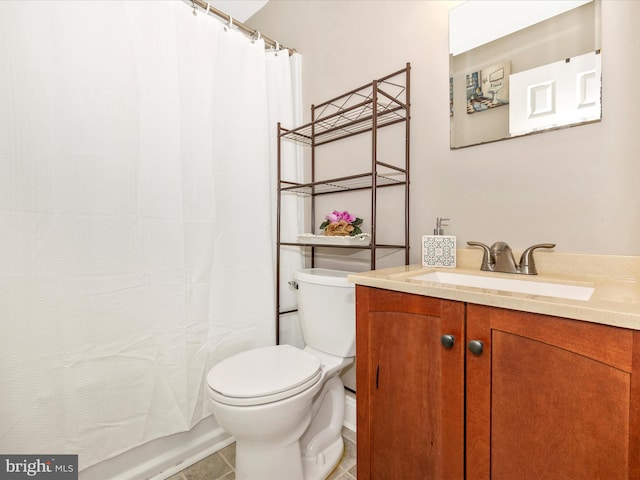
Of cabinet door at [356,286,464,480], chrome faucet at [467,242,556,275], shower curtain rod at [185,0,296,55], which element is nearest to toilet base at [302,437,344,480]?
cabinet door at [356,286,464,480]

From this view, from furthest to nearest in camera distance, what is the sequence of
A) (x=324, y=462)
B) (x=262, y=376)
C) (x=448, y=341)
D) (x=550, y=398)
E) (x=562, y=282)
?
(x=324, y=462) < (x=262, y=376) < (x=562, y=282) < (x=448, y=341) < (x=550, y=398)

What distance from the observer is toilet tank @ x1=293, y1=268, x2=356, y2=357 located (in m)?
1.27

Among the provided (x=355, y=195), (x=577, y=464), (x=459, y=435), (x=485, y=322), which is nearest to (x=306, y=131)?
(x=355, y=195)

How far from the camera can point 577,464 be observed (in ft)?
1.94

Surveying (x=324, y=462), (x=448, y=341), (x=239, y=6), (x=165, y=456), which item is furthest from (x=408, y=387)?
(x=239, y=6)

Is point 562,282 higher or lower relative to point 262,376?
higher

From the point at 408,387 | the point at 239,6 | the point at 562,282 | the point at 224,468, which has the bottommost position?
the point at 224,468

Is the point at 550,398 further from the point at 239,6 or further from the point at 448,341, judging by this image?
the point at 239,6

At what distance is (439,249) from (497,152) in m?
0.41

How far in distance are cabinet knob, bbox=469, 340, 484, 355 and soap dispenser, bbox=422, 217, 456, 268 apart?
0.49m

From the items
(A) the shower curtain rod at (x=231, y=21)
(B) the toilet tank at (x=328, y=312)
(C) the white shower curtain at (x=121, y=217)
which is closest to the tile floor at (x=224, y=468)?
(C) the white shower curtain at (x=121, y=217)

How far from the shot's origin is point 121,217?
1.16 meters

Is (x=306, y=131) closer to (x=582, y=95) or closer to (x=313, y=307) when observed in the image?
(x=313, y=307)

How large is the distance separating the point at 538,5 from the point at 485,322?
1.08 m
